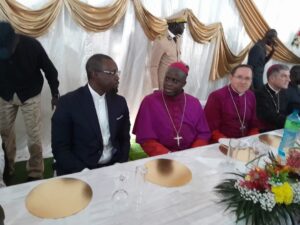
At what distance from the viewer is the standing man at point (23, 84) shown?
245cm

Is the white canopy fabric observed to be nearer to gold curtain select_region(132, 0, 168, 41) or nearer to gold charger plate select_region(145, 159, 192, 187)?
gold curtain select_region(132, 0, 168, 41)

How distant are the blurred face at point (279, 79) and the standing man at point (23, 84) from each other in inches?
85.9

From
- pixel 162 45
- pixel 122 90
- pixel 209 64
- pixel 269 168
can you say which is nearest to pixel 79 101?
pixel 269 168

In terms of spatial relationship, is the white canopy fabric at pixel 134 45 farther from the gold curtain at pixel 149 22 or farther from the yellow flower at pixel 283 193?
the yellow flower at pixel 283 193

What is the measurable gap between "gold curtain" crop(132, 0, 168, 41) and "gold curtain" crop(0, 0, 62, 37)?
97 centimetres

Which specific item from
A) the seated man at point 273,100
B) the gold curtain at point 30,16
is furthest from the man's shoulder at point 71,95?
the seated man at point 273,100

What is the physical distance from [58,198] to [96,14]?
2452mm

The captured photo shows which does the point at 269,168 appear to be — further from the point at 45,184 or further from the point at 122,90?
the point at 122,90

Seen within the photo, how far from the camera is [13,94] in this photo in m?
2.61

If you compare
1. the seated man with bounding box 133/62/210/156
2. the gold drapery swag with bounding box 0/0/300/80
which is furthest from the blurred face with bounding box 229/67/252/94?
the gold drapery swag with bounding box 0/0/300/80

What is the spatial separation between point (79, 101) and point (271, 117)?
6.21ft

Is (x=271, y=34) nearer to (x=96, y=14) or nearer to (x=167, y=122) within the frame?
(x=96, y=14)

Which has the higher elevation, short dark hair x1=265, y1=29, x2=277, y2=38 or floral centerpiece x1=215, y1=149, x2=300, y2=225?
short dark hair x1=265, y1=29, x2=277, y2=38

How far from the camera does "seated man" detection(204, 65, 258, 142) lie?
269 centimetres
